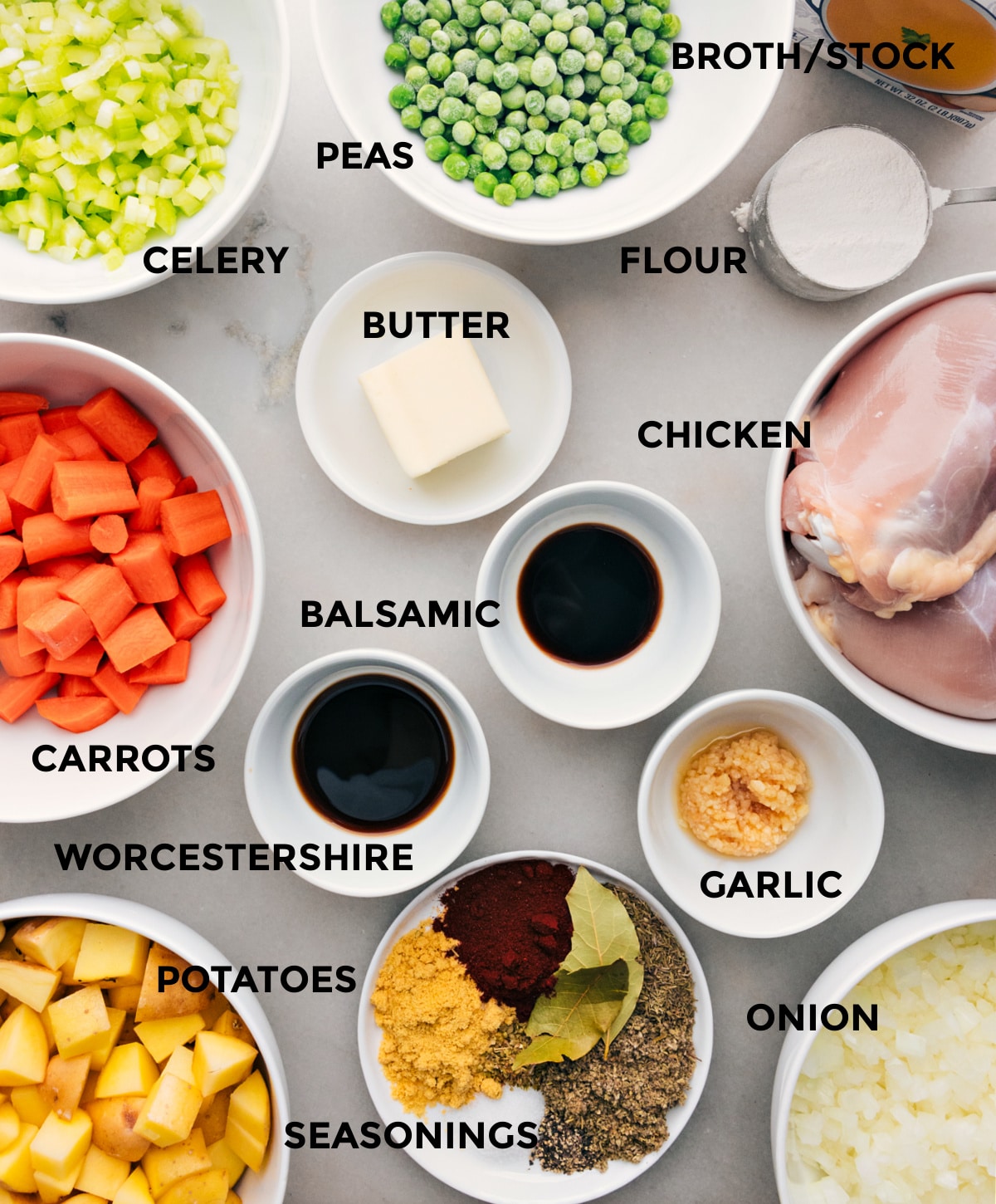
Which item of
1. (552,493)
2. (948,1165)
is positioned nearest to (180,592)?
(552,493)

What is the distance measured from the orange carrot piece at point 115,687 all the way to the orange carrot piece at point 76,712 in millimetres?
18

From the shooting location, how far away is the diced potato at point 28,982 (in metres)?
1.48

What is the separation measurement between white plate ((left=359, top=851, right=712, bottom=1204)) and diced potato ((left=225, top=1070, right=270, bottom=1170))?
0.18 meters

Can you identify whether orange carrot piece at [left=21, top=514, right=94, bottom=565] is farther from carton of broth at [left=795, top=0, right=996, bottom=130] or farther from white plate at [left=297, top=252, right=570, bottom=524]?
carton of broth at [left=795, top=0, right=996, bottom=130]

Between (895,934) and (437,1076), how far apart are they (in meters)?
0.83

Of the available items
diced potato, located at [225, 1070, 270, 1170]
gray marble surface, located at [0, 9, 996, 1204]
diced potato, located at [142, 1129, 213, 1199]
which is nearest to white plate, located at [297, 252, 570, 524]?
gray marble surface, located at [0, 9, 996, 1204]

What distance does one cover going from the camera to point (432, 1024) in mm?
1539

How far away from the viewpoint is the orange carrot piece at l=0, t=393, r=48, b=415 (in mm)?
1411

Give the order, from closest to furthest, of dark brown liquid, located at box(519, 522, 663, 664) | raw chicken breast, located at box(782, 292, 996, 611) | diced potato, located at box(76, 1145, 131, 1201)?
1. raw chicken breast, located at box(782, 292, 996, 611)
2. diced potato, located at box(76, 1145, 131, 1201)
3. dark brown liquid, located at box(519, 522, 663, 664)

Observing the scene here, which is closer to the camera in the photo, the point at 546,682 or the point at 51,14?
the point at 51,14

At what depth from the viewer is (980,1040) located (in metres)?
1.54

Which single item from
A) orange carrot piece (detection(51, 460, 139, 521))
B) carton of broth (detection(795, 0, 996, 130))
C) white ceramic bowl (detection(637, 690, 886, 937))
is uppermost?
carton of broth (detection(795, 0, 996, 130))

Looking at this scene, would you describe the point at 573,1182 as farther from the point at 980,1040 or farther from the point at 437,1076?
the point at 980,1040

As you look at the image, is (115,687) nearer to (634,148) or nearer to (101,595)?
(101,595)
